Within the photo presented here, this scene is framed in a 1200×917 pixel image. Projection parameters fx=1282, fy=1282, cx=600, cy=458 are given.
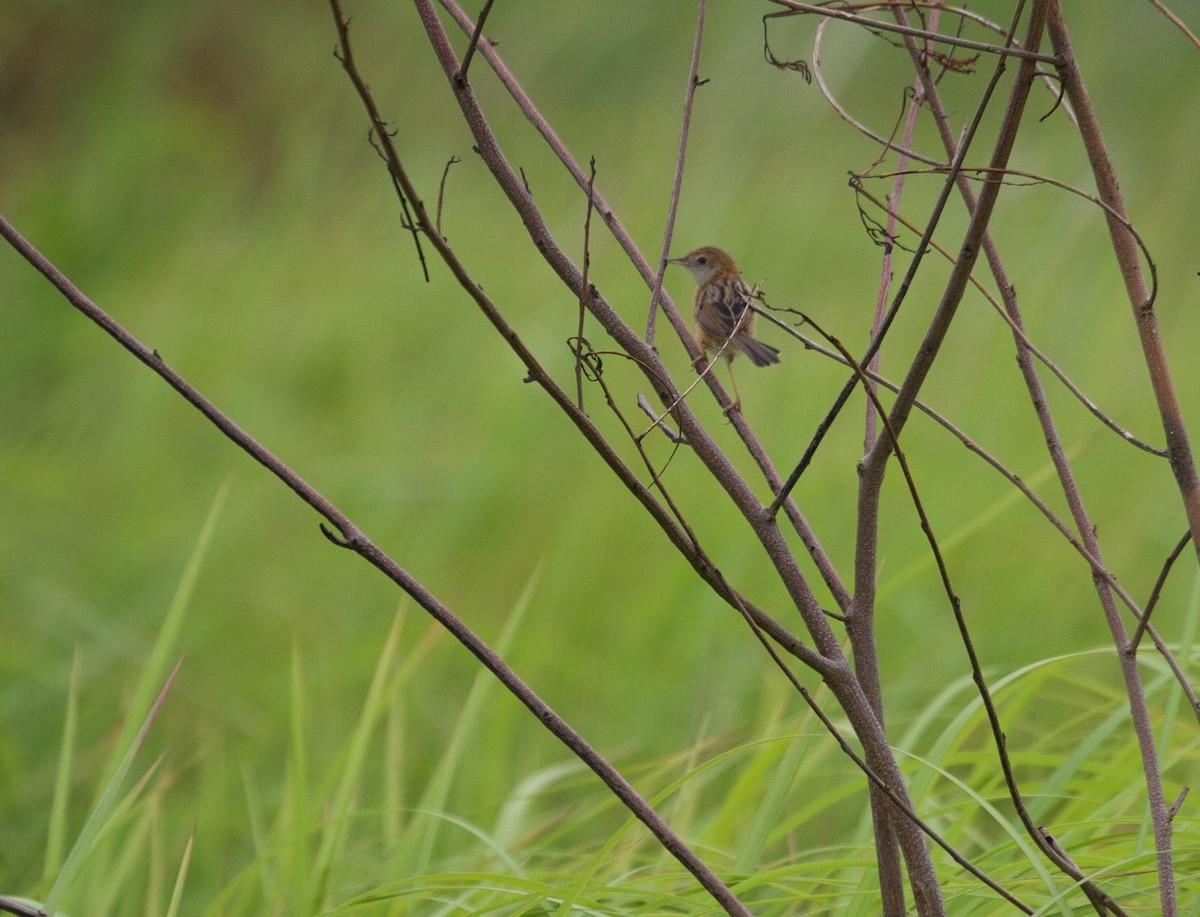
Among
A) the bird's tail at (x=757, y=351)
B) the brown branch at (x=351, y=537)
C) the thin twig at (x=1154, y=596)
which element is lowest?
the brown branch at (x=351, y=537)

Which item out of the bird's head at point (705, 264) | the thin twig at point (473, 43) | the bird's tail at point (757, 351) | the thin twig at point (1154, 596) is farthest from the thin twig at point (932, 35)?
the bird's head at point (705, 264)

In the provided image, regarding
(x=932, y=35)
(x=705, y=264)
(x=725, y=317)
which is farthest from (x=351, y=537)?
(x=705, y=264)

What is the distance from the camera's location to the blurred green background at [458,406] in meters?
2.26

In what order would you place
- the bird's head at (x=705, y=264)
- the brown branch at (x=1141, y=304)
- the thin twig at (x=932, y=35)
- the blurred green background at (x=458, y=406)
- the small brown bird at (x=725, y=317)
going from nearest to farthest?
the thin twig at (x=932, y=35)
the brown branch at (x=1141, y=304)
the small brown bird at (x=725, y=317)
the bird's head at (x=705, y=264)
the blurred green background at (x=458, y=406)

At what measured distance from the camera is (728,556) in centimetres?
253

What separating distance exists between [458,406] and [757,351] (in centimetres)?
194

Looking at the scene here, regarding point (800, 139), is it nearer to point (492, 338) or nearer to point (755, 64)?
point (755, 64)

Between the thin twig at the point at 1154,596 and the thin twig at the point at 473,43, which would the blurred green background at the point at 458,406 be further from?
the thin twig at the point at 473,43

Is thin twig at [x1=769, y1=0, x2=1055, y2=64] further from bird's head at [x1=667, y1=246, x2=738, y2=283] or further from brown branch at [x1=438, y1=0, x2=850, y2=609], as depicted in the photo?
bird's head at [x1=667, y1=246, x2=738, y2=283]

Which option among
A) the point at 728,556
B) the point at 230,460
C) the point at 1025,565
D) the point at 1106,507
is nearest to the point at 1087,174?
the point at 1106,507

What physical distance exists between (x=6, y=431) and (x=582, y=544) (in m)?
1.38

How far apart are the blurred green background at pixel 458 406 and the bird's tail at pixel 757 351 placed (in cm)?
29

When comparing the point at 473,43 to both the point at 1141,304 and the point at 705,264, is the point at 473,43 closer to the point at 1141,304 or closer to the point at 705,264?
the point at 1141,304

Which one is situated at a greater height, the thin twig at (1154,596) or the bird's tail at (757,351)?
the bird's tail at (757,351)
